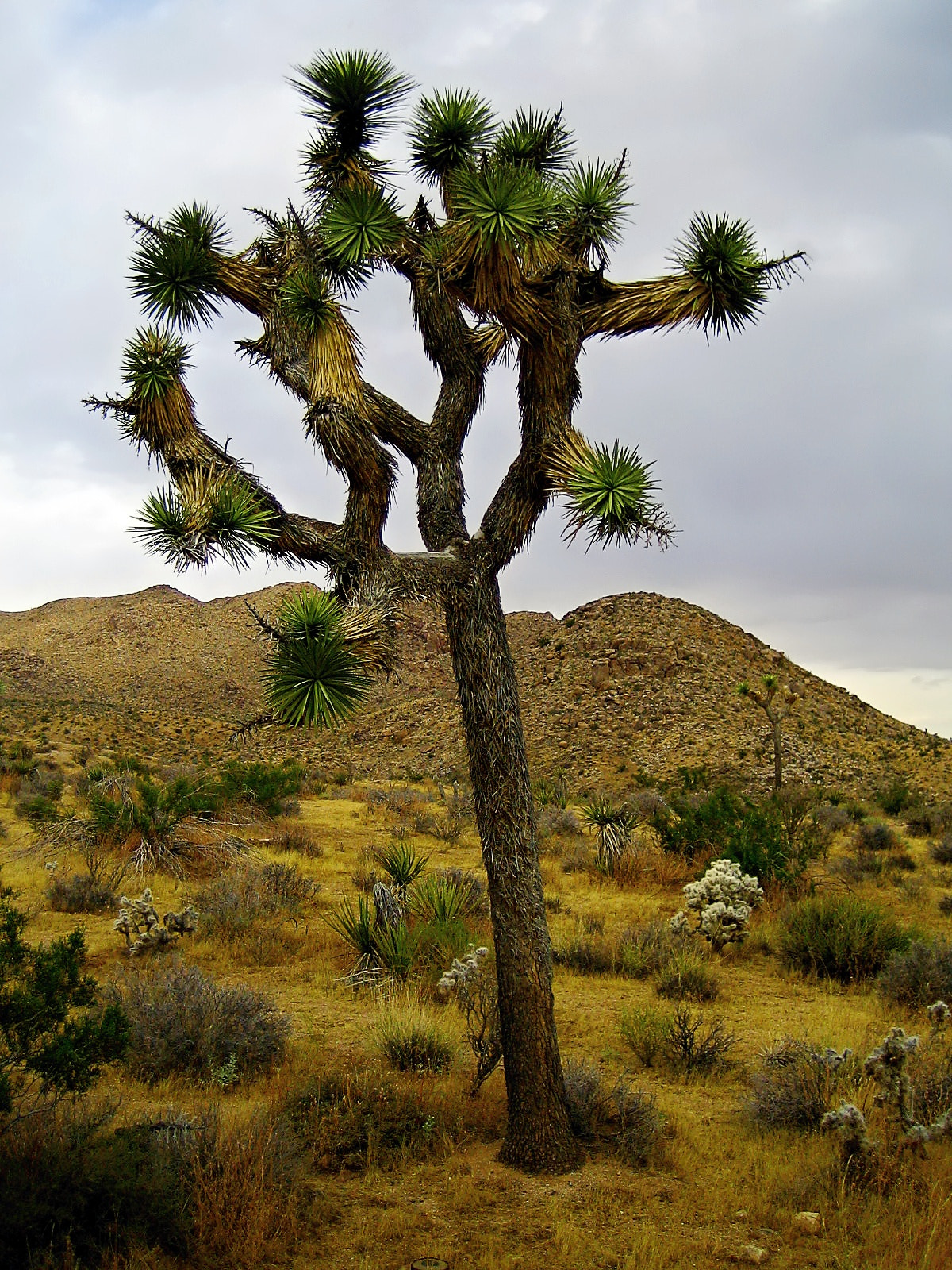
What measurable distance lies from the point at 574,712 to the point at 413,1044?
34.8 m

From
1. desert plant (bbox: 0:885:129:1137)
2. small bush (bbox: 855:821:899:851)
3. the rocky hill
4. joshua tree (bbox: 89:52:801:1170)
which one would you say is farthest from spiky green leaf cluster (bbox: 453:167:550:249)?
the rocky hill

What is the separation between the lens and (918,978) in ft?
28.6

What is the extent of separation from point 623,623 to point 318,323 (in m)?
41.6

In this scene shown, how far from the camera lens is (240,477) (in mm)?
5898

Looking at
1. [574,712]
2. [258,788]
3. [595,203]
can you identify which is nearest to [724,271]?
[595,203]

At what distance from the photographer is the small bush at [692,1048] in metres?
7.12

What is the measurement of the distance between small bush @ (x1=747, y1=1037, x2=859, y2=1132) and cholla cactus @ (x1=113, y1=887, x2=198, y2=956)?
6.11m

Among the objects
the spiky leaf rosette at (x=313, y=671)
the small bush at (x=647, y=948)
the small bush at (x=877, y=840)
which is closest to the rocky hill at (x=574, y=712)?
the small bush at (x=877, y=840)

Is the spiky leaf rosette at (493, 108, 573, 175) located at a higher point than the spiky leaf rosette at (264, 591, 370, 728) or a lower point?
higher

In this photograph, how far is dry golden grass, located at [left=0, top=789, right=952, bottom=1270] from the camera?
4367 millimetres

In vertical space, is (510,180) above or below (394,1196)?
above

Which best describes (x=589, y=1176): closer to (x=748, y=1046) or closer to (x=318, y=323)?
(x=748, y=1046)

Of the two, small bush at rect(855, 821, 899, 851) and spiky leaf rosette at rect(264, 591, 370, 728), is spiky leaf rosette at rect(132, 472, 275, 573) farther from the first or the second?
small bush at rect(855, 821, 899, 851)

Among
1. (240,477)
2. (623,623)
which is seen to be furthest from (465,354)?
(623,623)
